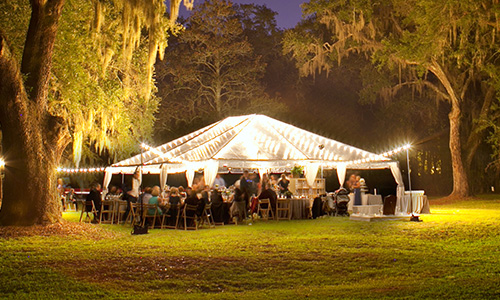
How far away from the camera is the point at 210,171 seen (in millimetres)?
14180

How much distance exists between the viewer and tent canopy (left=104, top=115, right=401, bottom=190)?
14424mm

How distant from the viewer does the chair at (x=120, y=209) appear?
13.0 meters

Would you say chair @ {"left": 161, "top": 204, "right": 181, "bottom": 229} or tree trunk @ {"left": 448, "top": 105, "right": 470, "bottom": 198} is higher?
tree trunk @ {"left": 448, "top": 105, "right": 470, "bottom": 198}

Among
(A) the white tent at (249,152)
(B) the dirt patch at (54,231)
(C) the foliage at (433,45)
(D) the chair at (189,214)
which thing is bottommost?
(B) the dirt patch at (54,231)

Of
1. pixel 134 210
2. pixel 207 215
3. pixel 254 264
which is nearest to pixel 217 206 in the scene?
pixel 207 215

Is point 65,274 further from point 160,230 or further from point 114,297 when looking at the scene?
point 160,230

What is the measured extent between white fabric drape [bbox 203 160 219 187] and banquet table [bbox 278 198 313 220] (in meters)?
1.99

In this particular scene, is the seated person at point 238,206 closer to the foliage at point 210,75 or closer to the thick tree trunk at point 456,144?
the thick tree trunk at point 456,144

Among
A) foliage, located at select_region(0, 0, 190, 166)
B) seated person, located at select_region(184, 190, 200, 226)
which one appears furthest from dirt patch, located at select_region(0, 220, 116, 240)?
foliage, located at select_region(0, 0, 190, 166)

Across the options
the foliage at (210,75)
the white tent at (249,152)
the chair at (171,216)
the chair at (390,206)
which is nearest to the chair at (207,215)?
the chair at (171,216)

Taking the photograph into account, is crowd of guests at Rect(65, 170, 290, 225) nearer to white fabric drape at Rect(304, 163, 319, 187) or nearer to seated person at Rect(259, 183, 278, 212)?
seated person at Rect(259, 183, 278, 212)

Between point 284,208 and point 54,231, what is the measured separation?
6.28 meters

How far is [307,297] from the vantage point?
4.80 meters

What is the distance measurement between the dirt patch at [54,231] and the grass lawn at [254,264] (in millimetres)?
35
